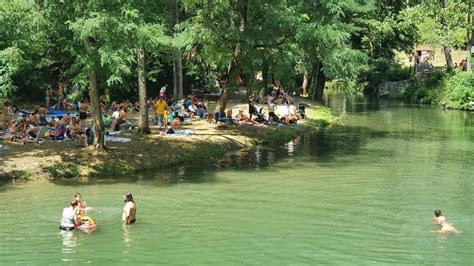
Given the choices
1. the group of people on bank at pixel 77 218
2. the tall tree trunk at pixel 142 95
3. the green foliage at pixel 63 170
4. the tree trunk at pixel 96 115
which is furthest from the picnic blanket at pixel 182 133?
the group of people on bank at pixel 77 218

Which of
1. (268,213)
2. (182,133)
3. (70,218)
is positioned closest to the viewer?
(70,218)

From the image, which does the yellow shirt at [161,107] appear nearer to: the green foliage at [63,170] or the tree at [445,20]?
the green foliage at [63,170]

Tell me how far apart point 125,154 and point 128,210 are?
26.5 feet

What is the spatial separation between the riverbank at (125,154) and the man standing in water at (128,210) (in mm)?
6193

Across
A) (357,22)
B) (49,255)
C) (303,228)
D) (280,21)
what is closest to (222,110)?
(280,21)

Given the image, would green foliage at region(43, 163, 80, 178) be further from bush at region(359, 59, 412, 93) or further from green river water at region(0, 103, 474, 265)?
bush at region(359, 59, 412, 93)

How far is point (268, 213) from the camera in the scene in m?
17.7

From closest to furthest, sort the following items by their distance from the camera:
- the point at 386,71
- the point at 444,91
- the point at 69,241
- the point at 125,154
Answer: the point at 69,241 → the point at 125,154 → the point at 444,91 → the point at 386,71

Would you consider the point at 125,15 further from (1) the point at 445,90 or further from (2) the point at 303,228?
(1) the point at 445,90

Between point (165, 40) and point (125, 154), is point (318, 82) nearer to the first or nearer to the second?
point (125, 154)

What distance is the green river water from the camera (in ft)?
46.1

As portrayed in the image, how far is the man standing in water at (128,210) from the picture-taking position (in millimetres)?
15961

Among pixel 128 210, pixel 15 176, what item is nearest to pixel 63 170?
pixel 15 176

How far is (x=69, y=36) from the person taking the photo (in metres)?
21.5
